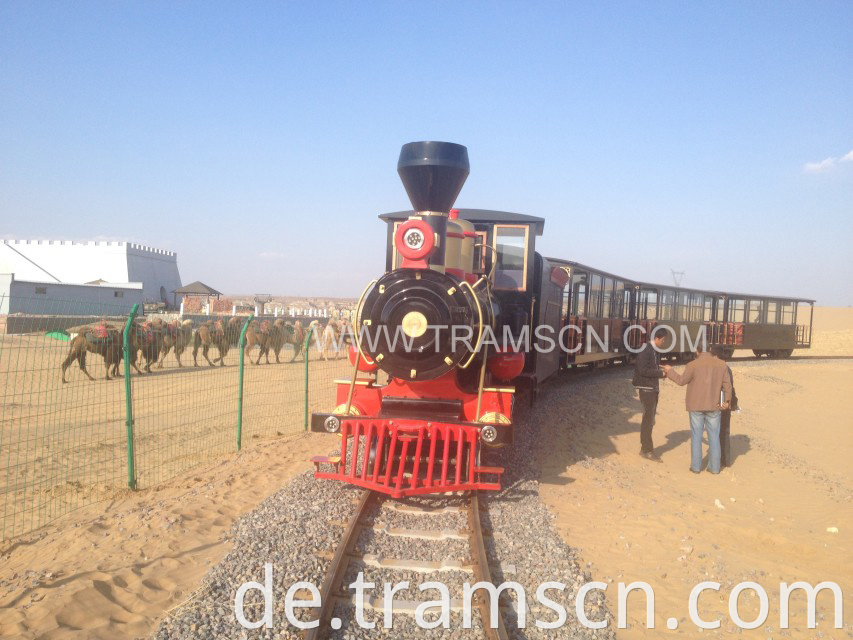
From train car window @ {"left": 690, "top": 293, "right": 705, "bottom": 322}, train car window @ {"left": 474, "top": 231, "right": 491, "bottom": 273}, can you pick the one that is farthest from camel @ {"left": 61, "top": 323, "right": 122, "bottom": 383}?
train car window @ {"left": 690, "top": 293, "right": 705, "bottom": 322}

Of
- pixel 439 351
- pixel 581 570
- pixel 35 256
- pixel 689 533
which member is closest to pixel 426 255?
pixel 439 351

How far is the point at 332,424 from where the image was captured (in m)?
5.62

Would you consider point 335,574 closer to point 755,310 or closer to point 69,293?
point 755,310

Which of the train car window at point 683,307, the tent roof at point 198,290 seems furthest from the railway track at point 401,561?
the tent roof at point 198,290

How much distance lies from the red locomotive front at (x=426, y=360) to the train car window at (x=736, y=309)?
21362 mm

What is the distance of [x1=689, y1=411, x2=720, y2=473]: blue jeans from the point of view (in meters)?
7.70

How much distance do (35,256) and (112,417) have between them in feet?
137

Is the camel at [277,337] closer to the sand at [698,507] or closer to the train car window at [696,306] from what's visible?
the sand at [698,507]

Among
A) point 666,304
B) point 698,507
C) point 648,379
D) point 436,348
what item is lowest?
point 698,507

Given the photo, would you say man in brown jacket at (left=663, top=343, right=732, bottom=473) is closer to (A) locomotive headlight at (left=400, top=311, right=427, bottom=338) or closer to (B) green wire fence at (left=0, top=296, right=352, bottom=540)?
(A) locomotive headlight at (left=400, top=311, right=427, bottom=338)

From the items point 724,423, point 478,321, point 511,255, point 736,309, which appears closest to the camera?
point 478,321

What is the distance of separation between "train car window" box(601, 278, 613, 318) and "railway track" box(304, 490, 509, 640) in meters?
10.3

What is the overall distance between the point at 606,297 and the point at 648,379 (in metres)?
7.53

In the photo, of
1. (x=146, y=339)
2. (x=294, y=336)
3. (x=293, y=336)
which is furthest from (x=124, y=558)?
(x=293, y=336)
